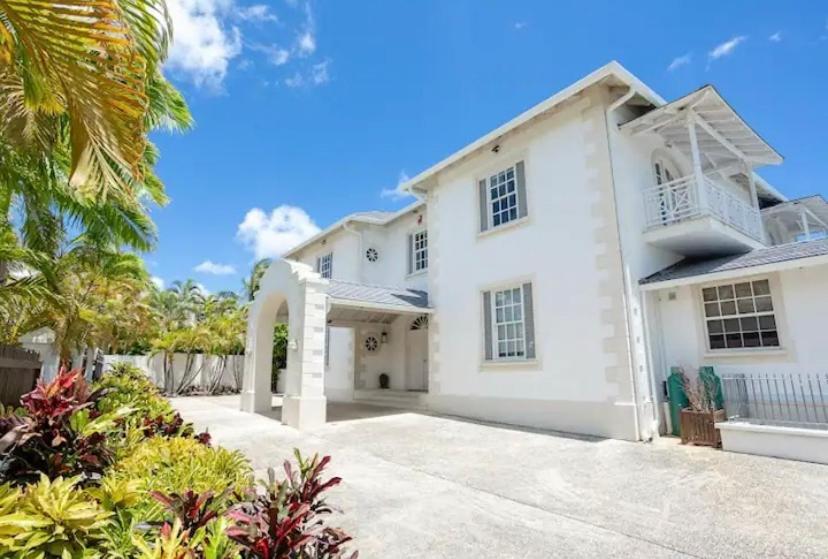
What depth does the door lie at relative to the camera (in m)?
17.8

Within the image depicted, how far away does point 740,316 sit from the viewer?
32.3 ft

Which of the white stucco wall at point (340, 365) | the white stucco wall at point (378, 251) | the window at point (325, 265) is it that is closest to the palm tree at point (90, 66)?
the white stucco wall at point (378, 251)

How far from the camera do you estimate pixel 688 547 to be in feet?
14.1

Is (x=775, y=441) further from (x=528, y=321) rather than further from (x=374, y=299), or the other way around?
(x=374, y=299)

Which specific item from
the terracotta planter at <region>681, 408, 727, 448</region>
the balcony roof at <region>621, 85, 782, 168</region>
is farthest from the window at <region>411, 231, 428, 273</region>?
the terracotta planter at <region>681, 408, 727, 448</region>

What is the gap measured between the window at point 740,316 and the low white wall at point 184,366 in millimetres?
23663

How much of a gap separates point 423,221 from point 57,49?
14.9m

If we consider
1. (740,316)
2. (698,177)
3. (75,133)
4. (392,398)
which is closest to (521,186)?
(698,177)

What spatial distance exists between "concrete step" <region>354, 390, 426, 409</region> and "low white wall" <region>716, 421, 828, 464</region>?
876 centimetres

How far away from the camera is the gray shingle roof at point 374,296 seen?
13.2 m

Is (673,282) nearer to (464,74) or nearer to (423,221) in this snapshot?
(464,74)

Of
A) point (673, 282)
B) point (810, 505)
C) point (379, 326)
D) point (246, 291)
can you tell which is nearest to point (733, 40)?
point (673, 282)

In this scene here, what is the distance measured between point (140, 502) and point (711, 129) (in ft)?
44.8

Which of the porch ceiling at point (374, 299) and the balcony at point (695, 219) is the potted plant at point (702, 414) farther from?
the porch ceiling at point (374, 299)
